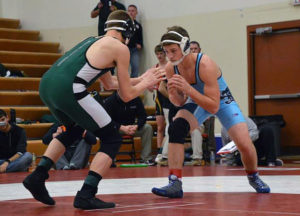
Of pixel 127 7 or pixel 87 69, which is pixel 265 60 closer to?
pixel 127 7

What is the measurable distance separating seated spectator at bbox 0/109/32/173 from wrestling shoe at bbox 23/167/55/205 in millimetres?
4246

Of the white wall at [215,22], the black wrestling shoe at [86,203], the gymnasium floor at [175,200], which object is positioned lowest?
the gymnasium floor at [175,200]

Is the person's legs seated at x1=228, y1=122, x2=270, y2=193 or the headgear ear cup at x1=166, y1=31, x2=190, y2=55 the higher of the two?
the headgear ear cup at x1=166, y1=31, x2=190, y2=55

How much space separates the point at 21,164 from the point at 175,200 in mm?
4293

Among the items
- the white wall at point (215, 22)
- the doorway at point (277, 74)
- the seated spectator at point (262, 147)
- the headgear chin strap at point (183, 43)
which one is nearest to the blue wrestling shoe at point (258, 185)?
the headgear chin strap at point (183, 43)

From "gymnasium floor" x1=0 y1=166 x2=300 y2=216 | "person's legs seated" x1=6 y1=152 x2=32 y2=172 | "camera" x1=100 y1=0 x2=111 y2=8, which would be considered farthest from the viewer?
"camera" x1=100 y1=0 x2=111 y2=8

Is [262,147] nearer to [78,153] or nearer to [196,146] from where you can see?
[196,146]

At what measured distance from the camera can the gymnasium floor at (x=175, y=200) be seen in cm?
354

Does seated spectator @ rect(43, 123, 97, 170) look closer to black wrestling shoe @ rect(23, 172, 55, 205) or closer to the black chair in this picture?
the black chair

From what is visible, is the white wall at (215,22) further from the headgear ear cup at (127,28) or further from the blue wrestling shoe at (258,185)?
the headgear ear cup at (127,28)

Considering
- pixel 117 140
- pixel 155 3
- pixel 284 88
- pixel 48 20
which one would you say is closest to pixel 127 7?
pixel 155 3

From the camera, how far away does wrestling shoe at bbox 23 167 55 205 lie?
3.81 metres

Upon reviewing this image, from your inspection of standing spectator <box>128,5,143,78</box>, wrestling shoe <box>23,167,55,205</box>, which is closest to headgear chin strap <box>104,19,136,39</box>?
wrestling shoe <box>23,167,55,205</box>

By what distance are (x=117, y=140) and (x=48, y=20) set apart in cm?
1018
